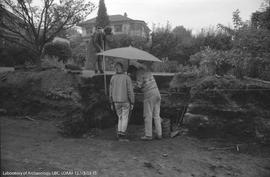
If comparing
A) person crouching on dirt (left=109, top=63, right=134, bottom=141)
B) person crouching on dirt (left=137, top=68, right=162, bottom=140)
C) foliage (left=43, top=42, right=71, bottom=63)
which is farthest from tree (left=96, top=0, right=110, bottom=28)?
person crouching on dirt (left=109, top=63, right=134, bottom=141)

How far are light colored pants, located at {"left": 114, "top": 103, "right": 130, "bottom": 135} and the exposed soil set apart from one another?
33 centimetres

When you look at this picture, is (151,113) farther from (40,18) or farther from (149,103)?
(40,18)

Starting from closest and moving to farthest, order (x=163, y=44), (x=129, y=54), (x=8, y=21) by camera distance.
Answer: (x=129, y=54) → (x=8, y=21) → (x=163, y=44)

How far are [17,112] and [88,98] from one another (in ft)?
7.09

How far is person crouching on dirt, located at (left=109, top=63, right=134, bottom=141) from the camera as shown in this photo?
5.74 m

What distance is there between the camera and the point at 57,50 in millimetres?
13523

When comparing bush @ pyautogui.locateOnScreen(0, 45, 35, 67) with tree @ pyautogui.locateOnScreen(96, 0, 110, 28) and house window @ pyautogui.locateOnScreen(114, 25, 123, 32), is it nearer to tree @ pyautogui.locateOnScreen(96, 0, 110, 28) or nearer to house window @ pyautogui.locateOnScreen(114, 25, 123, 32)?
tree @ pyautogui.locateOnScreen(96, 0, 110, 28)

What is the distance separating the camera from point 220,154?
5.15 meters

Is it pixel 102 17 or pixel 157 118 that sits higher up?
pixel 102 17

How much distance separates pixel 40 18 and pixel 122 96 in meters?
8.02

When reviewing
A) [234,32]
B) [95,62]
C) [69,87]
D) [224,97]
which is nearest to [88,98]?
[69,87]

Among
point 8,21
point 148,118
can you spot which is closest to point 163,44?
point 8,21

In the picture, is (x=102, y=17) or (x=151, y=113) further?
(x=102, y=17)

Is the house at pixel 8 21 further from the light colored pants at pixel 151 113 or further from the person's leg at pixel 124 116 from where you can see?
the light colored pants at pixel 151 113
